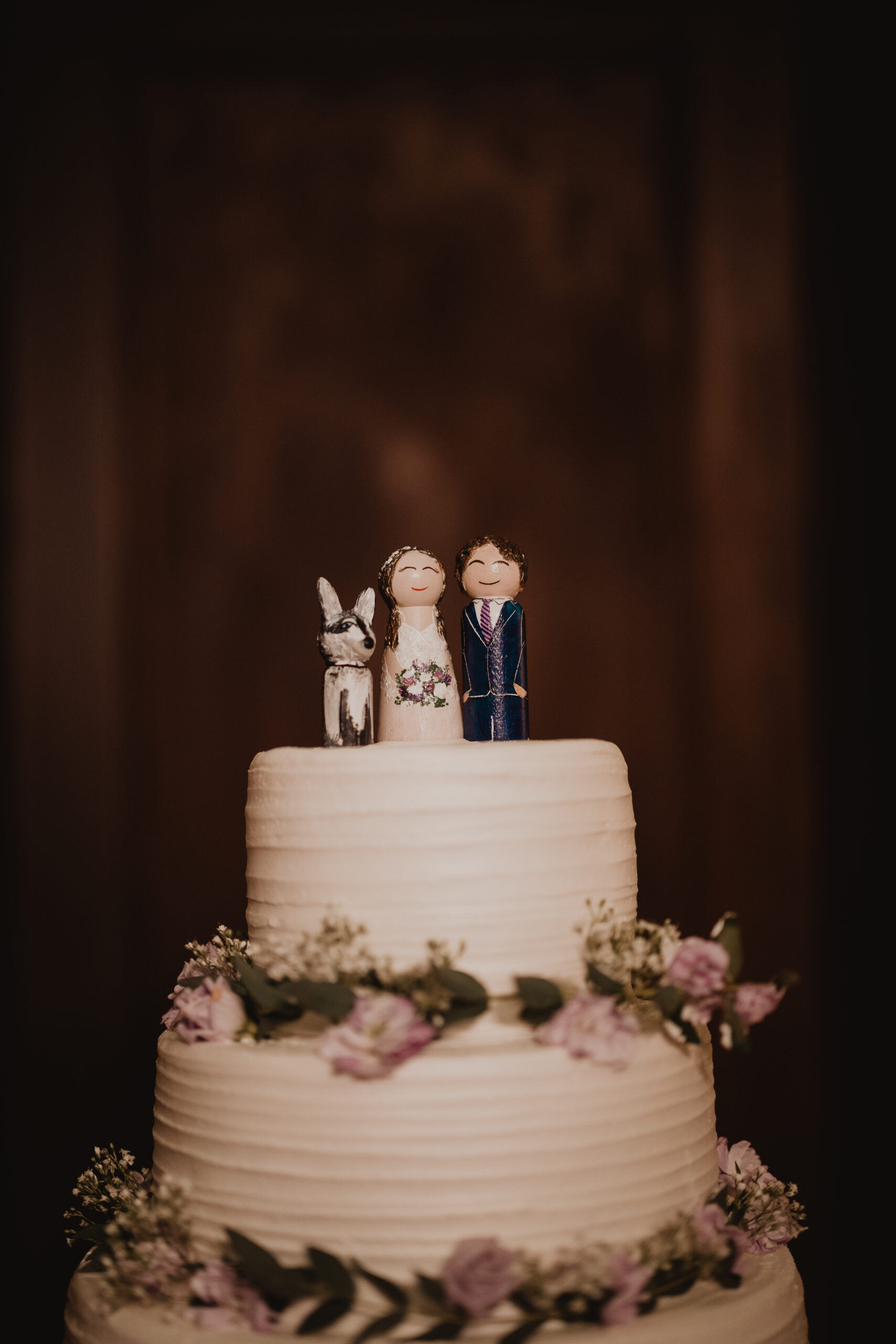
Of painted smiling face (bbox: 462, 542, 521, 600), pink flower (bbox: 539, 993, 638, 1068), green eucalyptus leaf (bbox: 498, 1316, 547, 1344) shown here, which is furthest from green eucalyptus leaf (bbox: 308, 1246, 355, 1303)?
painted smiling face (bbox: 462, 542, 521, 600)

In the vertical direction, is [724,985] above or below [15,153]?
below

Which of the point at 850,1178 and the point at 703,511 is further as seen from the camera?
the point at 703,511

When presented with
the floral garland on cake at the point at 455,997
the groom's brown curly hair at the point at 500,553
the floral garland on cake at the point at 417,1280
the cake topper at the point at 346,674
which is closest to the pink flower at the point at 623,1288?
the floral garland on cake at the point at 417,1280

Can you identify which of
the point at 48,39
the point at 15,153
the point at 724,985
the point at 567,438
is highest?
the point at 48,39

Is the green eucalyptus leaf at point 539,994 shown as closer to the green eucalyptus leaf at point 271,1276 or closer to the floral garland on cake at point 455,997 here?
the floral garland on cake at point 455,997

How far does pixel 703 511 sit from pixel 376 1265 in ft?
8.20

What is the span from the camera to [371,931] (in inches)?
72.1

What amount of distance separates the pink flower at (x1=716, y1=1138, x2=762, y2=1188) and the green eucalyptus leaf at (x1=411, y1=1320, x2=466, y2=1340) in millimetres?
731

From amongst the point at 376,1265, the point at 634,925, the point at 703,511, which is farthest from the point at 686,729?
the point at 376,1265

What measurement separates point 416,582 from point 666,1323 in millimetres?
1291

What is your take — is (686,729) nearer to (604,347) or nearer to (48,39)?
(604,347)

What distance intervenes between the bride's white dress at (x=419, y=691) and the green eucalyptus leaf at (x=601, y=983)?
1.84ft

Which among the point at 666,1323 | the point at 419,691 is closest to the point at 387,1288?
the point at 666,1323

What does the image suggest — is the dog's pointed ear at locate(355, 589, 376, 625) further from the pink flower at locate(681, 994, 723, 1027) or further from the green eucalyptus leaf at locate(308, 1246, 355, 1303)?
the green eucalyptus leaf at locate(308, 1246, 355, 1303)
